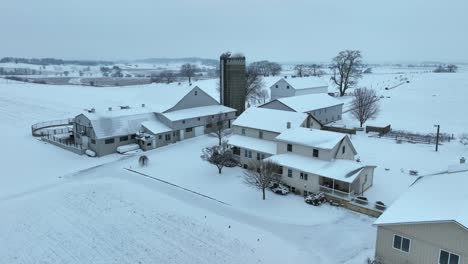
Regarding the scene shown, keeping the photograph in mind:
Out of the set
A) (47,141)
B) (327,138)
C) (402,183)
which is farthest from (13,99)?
(402,183)

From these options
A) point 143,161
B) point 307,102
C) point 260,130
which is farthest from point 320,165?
point 307,102

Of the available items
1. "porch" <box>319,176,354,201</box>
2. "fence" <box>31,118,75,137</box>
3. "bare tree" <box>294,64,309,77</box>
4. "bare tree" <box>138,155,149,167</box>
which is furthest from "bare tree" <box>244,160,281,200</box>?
"bare tree" <box>294,64,309,77</box>

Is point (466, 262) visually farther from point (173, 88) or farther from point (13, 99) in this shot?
point (13, 99)

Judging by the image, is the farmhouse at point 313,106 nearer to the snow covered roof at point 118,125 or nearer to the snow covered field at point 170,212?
the snow covered field at point 170,212

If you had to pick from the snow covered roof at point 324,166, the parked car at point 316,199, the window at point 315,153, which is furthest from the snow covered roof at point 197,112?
the parked car at point 316,199

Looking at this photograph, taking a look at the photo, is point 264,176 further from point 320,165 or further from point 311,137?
point 311,137

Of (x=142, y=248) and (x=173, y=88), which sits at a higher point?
(x=173, y=88)
